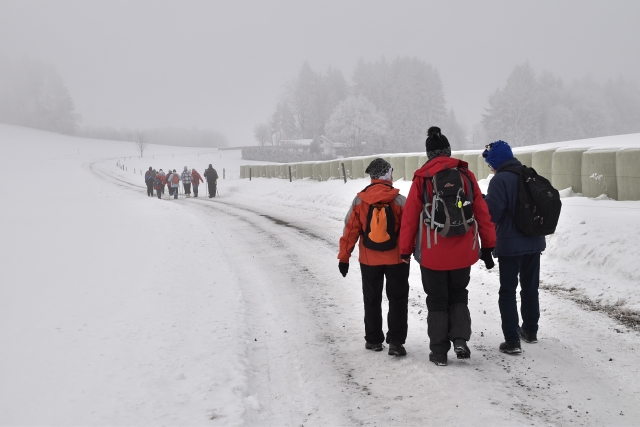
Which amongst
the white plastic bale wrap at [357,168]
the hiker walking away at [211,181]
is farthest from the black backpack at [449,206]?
the hiker walking away at [211,181]

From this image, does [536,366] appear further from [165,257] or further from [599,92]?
[599,92]

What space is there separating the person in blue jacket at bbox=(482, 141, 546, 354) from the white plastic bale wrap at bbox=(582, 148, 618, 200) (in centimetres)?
732

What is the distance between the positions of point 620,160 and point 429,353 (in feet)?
26.3

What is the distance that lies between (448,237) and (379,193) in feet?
2.62

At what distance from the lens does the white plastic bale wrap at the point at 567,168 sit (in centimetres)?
1230

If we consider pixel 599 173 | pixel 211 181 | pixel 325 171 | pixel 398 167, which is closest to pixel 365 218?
pixel 599 173

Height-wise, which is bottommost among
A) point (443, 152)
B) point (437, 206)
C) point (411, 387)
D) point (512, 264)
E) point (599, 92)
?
point (411, 387)

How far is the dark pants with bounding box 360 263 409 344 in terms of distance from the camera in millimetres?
5023

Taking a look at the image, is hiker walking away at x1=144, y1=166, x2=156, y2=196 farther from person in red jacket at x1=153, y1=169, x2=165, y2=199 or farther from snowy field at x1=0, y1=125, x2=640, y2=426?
snowy field at x1=0, y1=125, x2=640, y2=426

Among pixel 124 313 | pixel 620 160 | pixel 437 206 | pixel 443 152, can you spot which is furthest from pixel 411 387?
pixel 620 160

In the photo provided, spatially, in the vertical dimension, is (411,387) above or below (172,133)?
below

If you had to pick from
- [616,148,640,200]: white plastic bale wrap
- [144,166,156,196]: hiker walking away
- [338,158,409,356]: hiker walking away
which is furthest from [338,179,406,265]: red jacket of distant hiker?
[144,166,156,196]: hiker walking away

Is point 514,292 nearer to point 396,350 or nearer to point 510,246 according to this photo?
point 510,246

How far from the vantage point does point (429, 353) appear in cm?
499
